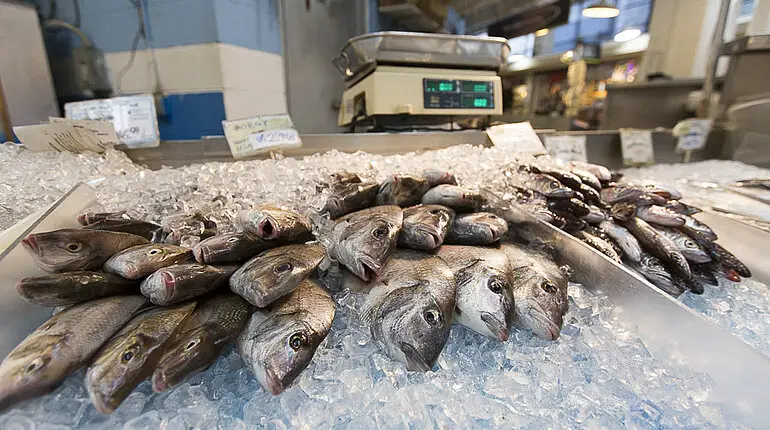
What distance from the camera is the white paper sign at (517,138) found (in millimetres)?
1939

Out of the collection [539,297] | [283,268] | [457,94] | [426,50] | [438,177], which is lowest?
[539,297]

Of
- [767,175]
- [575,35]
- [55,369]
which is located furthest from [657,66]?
[55,369]

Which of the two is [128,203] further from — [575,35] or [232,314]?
[575,35]


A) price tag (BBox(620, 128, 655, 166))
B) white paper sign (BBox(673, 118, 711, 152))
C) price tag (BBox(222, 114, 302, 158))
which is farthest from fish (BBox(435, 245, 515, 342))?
white paper sign (BBox(673, 118, 711, 152))

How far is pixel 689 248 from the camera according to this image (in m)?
1.20

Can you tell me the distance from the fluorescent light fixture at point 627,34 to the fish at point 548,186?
1242cm

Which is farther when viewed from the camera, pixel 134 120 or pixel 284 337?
pixel 134 120

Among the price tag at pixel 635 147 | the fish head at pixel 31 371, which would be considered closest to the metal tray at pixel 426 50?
the price tag at pixel 635 147

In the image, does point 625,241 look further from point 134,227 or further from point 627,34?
point 627,34

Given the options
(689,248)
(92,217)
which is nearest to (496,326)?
(689,248)

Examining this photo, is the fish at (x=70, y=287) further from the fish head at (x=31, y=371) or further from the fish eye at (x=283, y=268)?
the fish eye at (x=283, y=268)

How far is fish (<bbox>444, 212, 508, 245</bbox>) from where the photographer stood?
104 centimetres

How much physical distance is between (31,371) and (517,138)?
6.89ft

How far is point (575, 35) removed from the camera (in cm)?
1211
